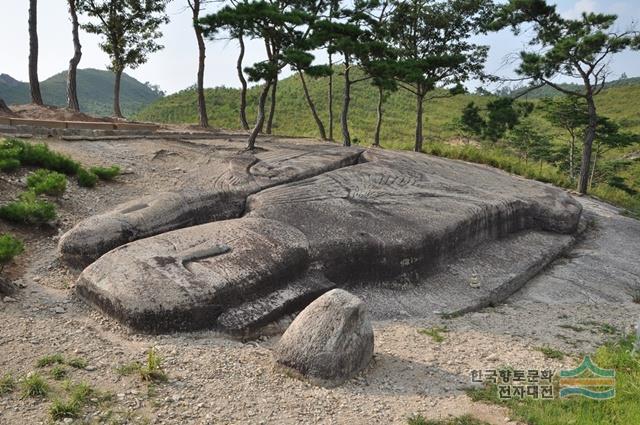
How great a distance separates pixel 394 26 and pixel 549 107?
720 centimetres

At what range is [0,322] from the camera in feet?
17.1

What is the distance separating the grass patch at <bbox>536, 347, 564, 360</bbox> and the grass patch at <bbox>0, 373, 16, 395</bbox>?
5.27 metres

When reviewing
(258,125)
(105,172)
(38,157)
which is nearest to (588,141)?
(258,125)

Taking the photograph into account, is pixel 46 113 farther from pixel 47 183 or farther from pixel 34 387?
pixel 34 387

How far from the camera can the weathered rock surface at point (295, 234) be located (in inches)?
222

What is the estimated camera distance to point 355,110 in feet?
124

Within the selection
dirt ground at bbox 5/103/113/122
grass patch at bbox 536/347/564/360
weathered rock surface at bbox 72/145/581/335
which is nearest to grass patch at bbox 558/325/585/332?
grass patch at bbox 536/347/564/360

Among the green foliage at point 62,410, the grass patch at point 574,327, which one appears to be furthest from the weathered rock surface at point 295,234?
the green foliage at point 62,410

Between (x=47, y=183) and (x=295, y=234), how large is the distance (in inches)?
174

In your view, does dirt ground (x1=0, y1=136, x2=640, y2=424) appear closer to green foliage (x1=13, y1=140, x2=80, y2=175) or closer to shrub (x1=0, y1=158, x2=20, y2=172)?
shrub (x1=0, y1=158, x2=20, y2=172)

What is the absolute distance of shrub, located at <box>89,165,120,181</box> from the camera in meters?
9.99

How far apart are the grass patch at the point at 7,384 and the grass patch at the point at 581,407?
3.91 m

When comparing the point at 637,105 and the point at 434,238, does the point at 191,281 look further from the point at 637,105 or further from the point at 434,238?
the point at 637,105

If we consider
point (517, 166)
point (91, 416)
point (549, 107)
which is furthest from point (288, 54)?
point (549, 107)
